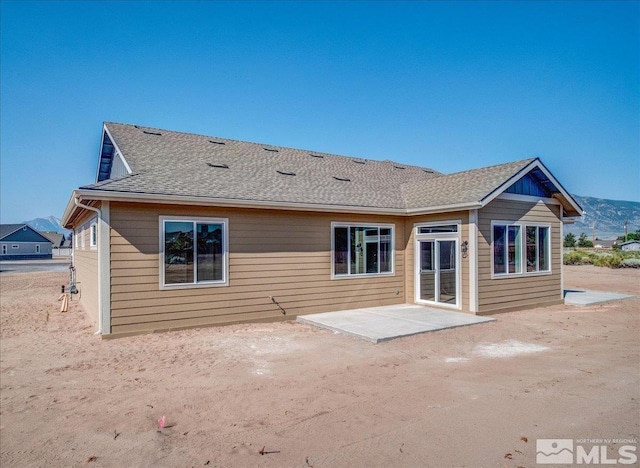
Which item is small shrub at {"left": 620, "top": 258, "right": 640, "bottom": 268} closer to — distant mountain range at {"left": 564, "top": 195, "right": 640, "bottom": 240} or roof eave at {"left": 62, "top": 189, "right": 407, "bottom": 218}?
roof eave at {"left": 62, "top": 189, "right": 407, "bottom": 218}

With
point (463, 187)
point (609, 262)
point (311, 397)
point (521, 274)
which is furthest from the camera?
point (609, 262)

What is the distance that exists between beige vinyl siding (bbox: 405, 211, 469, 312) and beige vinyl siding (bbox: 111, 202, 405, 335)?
20 centimetres

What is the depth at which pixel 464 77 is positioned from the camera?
1502cm

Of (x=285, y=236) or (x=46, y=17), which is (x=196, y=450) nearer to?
(x=285, y=236)

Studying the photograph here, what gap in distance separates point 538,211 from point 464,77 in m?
6.74

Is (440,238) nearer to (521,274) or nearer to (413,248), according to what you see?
(413,248)

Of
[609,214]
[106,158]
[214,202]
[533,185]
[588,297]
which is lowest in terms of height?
[588,297]

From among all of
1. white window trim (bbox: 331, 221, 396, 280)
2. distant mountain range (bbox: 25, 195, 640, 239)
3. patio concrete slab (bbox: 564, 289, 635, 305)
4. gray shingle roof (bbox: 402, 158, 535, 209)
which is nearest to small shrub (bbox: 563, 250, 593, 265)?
patio concrete slab (bbox: 564, 289, 635, 305)

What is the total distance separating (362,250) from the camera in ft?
35.2

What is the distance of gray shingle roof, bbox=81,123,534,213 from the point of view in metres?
8.55

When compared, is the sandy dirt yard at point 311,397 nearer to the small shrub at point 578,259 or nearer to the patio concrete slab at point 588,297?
the patio concrete slab at point 588,297

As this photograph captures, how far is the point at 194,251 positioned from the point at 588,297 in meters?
12.6

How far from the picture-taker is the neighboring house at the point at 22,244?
179 ft

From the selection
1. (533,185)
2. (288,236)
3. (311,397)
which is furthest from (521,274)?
(311,397)
